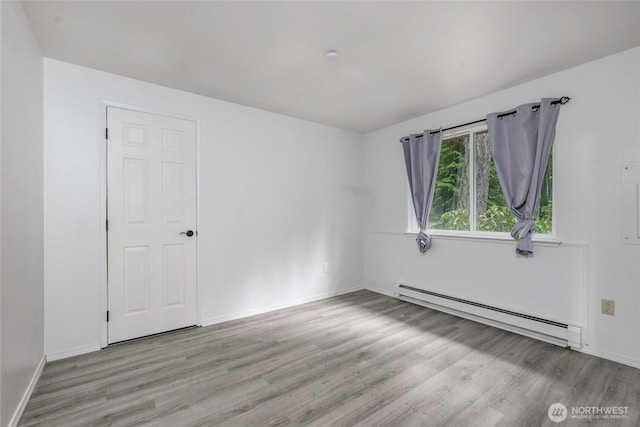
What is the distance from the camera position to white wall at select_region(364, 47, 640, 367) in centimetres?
227

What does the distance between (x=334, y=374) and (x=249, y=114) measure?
2.86 metres

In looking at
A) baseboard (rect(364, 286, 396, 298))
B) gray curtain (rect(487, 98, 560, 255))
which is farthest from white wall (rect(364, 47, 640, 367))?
baseboard (rect(364, 286, 396, 298))

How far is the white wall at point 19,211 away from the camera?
5.04 ft

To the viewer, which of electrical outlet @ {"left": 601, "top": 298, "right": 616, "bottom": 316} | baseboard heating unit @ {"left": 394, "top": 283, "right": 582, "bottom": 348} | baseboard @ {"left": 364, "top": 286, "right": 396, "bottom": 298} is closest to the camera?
electrical outlet @ {"left": 601, "top": 298, "right": 616, "bottom": 316}

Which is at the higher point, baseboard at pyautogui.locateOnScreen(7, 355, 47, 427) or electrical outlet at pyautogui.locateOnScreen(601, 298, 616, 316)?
electrical outlet at pyautogui.locateOnScreen(601, 298, 616, 316)

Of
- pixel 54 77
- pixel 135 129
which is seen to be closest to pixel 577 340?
pixel 135 129

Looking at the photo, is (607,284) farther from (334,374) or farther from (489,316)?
(334,374)

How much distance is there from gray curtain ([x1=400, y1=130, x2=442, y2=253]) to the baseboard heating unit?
1.96ft

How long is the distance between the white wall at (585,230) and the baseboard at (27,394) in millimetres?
3774

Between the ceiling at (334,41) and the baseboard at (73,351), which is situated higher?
the ceiling at (334,41)

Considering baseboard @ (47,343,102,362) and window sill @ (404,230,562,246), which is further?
window sill @ (404,230,562,246)

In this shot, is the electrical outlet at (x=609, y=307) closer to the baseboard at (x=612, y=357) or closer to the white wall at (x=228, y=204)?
the baseboard at (x=612, y=357)

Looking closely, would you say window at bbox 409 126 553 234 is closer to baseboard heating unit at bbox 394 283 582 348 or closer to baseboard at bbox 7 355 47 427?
baseboard heating unit at bbox 394 283 582 348

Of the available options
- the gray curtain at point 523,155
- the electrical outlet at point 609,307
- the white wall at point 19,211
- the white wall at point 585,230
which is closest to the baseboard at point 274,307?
the white wall at point 19,211
